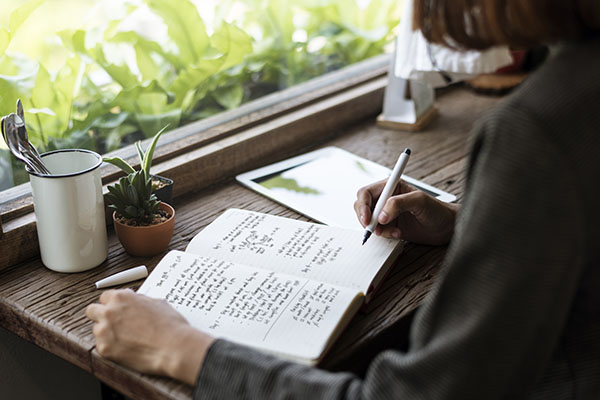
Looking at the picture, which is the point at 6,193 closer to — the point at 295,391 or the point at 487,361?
the point at 295,391

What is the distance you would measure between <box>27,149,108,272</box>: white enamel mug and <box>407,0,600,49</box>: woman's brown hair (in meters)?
0.53

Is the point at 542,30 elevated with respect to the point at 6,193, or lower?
elevated

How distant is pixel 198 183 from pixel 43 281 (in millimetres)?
372

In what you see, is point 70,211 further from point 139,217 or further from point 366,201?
point 366,201

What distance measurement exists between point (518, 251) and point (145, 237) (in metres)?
0.61

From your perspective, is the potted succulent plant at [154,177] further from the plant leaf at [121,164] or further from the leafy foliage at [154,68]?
the leafy foliage at [154,68]

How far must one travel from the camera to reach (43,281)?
989 millimetres

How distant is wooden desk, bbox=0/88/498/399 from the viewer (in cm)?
83

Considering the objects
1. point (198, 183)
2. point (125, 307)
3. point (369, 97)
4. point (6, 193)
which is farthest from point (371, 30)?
point (125, 307)

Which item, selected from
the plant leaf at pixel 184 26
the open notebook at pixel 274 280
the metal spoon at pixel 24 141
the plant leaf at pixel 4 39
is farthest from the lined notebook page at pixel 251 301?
the plant leaf at pixel 184 26

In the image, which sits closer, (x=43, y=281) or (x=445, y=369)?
(x=445, y=369)

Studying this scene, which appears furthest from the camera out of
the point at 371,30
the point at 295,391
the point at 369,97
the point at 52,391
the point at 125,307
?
the point at 371,30

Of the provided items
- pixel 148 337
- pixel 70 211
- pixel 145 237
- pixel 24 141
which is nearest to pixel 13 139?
pixel 24 141

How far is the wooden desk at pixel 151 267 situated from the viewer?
0.83 m
